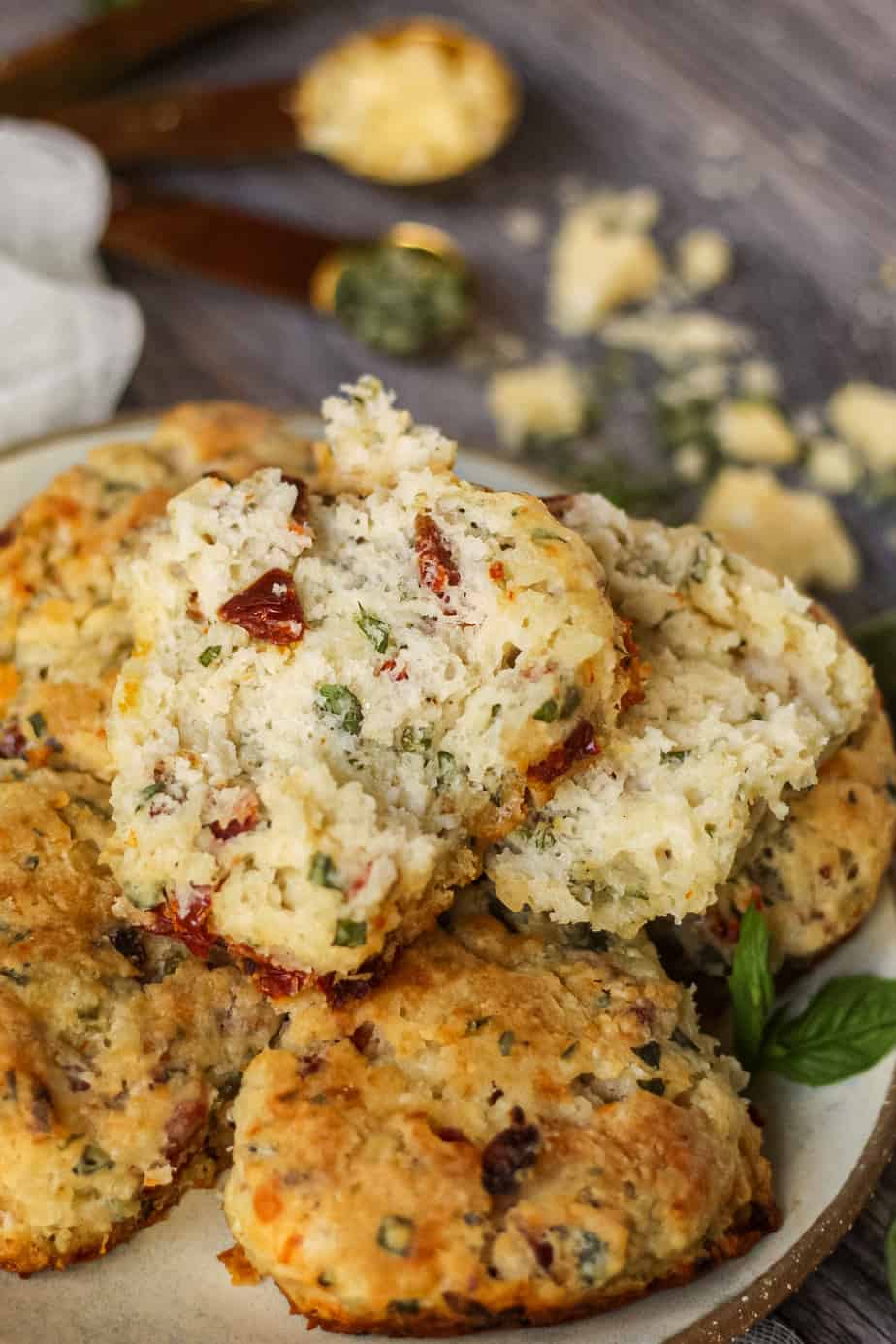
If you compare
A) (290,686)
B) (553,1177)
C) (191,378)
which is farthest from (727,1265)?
(191,378)

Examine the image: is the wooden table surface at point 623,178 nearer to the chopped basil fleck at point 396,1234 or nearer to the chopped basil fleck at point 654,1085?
the chopped basil fleck at point 654,1085

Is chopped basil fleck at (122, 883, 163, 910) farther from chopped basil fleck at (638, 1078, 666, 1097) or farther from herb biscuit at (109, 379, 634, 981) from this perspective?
chopped basil fleck at (638, 1078, 666, 1097)

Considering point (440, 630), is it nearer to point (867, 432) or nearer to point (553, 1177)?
point (553, 1177)

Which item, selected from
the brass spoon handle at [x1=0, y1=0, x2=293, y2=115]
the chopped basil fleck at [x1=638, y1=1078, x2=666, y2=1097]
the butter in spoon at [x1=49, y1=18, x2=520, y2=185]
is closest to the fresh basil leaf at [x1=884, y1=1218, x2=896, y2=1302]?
the chopped basil fleck at [x1=638, y1=1078, x2=666, y2=1097]

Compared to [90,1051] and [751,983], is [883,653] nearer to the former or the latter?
[751,983]

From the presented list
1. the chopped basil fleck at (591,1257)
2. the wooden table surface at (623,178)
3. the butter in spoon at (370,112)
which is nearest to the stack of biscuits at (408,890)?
the chopped basil fleck at (591,1257)

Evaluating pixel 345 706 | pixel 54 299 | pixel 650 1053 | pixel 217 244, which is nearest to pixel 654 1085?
pixel 650 1053
